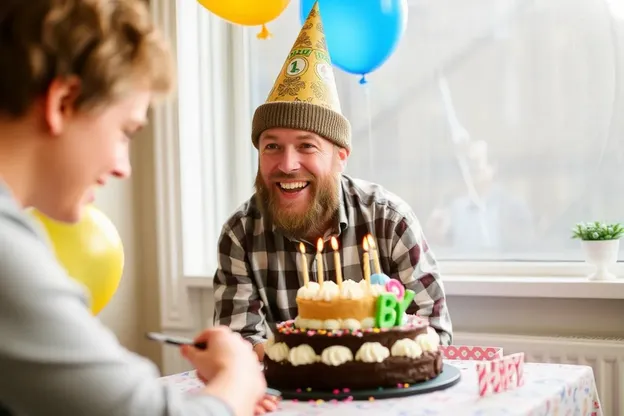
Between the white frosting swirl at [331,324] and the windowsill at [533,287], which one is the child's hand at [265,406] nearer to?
the white frosting swirl at [331,324]

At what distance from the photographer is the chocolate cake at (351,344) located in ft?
5.16

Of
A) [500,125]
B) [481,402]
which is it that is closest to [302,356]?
[481,402]

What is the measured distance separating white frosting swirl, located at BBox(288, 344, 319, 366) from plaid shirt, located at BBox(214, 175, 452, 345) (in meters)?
0.69

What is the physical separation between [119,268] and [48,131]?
1402 mm

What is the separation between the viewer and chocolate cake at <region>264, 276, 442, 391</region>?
157 centimetres

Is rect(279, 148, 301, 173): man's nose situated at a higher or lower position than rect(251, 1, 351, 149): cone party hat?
lower

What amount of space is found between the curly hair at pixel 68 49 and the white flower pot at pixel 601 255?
1.98 meters

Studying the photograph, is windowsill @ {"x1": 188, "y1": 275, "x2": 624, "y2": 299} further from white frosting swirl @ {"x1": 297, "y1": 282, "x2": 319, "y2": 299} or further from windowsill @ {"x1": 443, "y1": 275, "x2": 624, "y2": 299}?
white frosting swirl @ {"x1": 297, "y1": 282, "x2": 319, "y2": 299}

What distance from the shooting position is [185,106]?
327cm

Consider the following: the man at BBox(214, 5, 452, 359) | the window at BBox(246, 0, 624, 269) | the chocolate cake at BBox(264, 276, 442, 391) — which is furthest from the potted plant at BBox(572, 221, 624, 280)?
the chocolate cake at BBox(264, 276, 442, 391)

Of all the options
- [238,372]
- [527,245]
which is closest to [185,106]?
[527,245]

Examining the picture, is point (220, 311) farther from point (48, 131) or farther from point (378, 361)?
point (48, 131)

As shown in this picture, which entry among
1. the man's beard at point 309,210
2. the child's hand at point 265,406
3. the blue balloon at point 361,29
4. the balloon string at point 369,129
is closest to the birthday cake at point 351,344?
the child's hand at point 265,406

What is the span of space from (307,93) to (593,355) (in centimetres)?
114
